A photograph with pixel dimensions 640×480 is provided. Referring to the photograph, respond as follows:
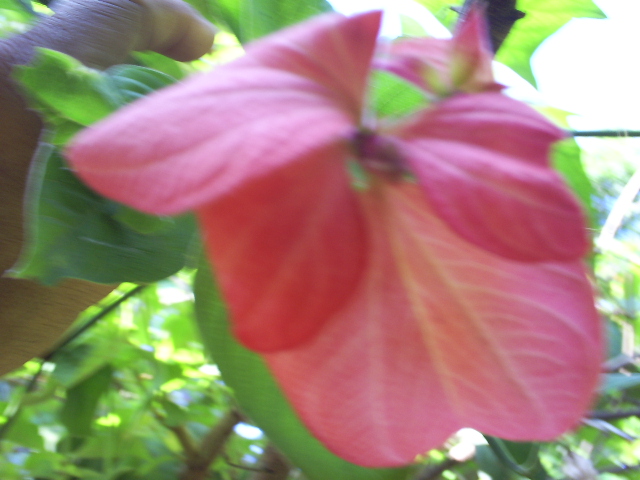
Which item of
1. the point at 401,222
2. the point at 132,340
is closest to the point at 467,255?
the point at 401,222

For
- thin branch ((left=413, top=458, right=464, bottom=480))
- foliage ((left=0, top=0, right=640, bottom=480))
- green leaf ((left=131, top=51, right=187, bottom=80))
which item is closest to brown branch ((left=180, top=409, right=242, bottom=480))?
foliage ((left=0, top=0, right=640, bottom=480))

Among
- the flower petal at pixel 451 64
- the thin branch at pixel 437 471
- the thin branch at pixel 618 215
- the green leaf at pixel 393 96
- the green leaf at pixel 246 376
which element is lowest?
the thin branch at pixel 437 471

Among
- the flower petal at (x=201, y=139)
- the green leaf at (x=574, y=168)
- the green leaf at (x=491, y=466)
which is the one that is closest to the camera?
the flower petal at (x=201, y=139)

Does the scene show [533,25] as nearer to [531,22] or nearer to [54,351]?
[531,22]

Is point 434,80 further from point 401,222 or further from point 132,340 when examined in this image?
point 132,340

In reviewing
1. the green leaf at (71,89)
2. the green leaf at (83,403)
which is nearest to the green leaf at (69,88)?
the green leaf at (71,89)

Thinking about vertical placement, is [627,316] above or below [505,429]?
below

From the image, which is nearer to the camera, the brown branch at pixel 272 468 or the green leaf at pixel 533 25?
the green leaf at pixel 533 25

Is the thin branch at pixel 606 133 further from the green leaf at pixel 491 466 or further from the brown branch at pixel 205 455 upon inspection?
the brown branch at pixel 205 455

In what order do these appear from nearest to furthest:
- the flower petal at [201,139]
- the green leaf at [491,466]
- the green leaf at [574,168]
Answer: the flower petal at [201,139] < the green leaf at [574,168] < the green leaf at [491,466]
